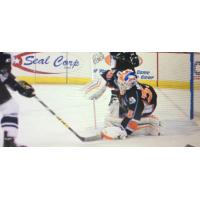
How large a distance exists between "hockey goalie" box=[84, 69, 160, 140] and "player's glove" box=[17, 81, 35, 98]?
0.58m

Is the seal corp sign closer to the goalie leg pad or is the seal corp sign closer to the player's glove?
the player's glove

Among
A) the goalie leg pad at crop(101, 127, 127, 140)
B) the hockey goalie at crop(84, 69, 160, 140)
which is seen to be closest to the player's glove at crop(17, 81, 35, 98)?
the hockey goalie at crop(84, 69, 160, 140)

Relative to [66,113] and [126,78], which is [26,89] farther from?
[126,78]

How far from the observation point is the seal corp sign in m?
3.85

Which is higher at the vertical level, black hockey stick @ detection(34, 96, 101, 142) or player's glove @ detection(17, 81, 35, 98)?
player's glove @ detection(17, 81, 35, 98)

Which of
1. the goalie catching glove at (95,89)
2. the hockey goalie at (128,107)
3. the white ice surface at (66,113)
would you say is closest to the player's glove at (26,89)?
the white ice surface at (66,113)

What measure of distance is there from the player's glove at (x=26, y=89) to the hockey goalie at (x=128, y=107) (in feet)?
1.90

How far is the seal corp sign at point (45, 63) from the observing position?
385cm

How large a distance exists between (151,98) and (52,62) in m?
0.96

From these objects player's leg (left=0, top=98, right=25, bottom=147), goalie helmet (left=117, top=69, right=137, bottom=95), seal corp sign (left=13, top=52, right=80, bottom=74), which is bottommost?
player's leg (left=0, top=98, right=25, bottom=147)

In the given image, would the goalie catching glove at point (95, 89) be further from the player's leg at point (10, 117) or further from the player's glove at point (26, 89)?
the player's leg at point (10, 117)
